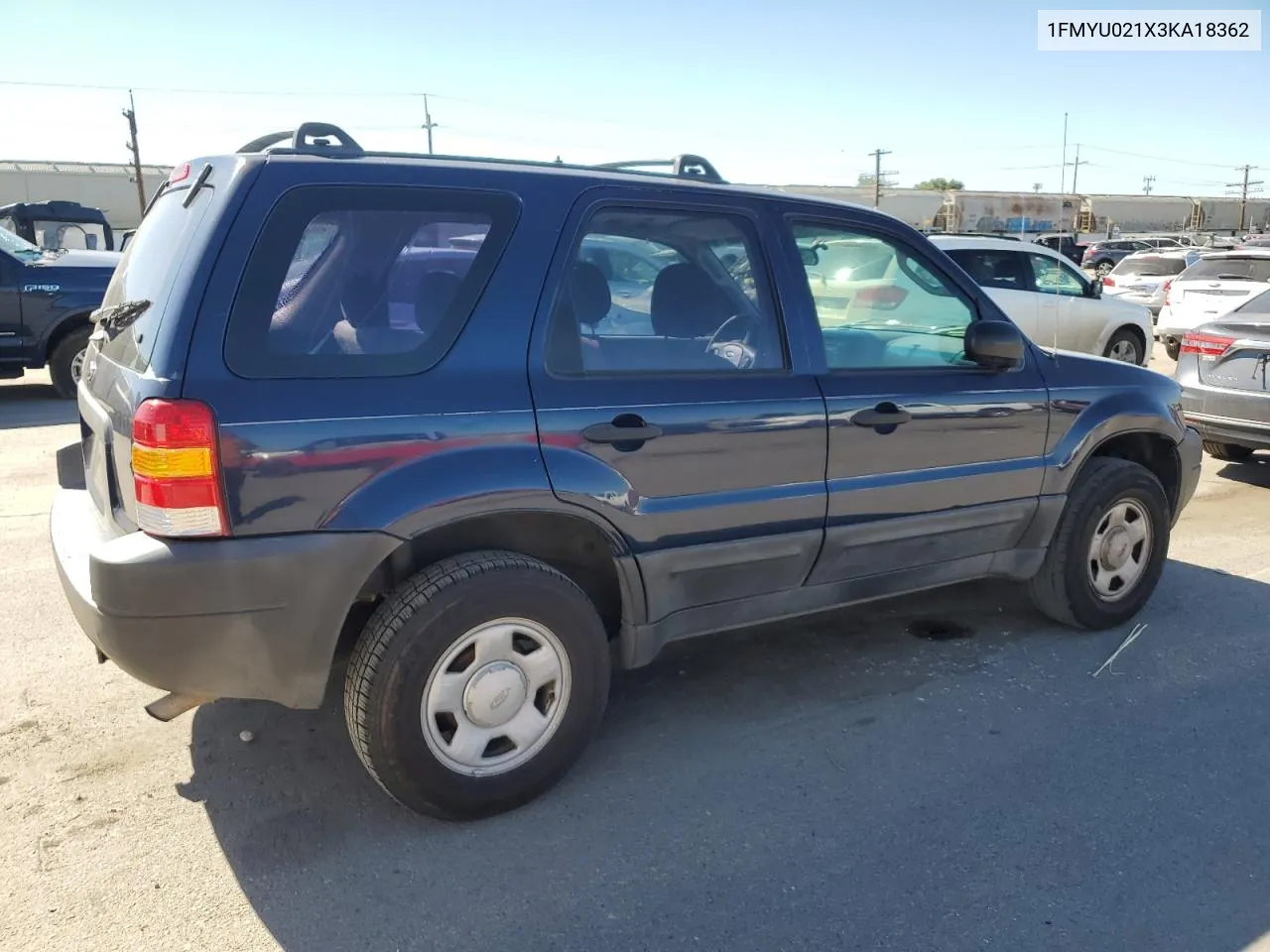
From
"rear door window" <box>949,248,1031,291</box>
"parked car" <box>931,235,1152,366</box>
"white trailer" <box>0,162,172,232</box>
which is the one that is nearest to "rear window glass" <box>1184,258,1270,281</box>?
"parked car" <box>931,235,1152,366</box>

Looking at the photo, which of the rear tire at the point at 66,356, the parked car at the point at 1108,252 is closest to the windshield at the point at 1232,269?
the rear tire at the point at 66,356

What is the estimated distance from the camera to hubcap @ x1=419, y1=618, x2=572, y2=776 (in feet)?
9.37

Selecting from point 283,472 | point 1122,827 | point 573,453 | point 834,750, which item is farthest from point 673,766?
point 283,472

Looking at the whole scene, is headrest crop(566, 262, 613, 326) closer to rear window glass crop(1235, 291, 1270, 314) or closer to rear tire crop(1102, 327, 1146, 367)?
rear window glass crop(1235, 291, 1270, 314)

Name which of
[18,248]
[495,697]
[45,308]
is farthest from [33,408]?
[495,697]

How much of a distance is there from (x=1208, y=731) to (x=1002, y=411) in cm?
136

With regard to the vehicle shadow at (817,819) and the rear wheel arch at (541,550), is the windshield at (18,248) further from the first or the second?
the rear wheel arch at (541,550)

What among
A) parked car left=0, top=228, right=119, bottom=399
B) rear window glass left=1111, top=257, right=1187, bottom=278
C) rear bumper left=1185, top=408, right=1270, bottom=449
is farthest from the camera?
rear window glass left=1111, top=257, right=1187, bottom=278

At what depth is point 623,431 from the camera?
3.01 m

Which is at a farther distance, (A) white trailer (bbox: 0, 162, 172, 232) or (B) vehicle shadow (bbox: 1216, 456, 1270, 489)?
(A) white trailer (bbox: 0, 162, 172, 232)

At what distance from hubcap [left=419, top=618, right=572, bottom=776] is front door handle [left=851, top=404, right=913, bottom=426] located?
4.34 feet

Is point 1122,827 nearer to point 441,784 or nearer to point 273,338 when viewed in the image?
point 441,784

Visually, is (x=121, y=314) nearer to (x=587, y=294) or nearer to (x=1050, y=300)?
(x=587, y=294)

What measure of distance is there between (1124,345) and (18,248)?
11844 mm
